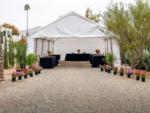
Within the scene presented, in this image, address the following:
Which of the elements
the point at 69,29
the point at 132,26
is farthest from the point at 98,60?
the point at 132,26

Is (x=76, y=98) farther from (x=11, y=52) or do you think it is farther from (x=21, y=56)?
(x=11, y=52)

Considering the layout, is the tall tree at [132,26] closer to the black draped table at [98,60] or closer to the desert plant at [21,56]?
the black draped table at [98,60]

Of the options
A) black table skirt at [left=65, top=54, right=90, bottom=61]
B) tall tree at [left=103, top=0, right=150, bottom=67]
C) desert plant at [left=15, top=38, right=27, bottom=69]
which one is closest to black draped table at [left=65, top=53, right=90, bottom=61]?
black table skirt at [left=65, top=54, right=90, bottom=61]

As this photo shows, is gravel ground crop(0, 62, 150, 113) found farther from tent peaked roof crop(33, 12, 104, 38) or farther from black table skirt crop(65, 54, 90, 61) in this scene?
black table skirt crop(65, 54, 90, 61)

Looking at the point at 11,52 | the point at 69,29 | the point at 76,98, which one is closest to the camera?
the point at 76,98

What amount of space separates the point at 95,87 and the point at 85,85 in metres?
0.67

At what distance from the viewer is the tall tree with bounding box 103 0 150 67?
17969 mm

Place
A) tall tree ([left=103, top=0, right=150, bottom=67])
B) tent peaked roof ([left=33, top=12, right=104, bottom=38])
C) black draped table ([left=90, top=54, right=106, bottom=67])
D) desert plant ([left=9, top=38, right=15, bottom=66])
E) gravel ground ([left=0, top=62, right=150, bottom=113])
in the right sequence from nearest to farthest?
gravel ground ([left=0, top=62, right=150, bottom=113]) < tall tree ([left=103, top=0, right=150, bottom=67]) < tent peaked roof ([left=33, top=12, right=104, bottom=38]) < black draped table ([left=90, top=54, right=106, bottom=67]) < desert plant ([left=9, top=38, right=15, bottom=66])

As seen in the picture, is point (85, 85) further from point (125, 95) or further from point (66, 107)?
point (66, 107)

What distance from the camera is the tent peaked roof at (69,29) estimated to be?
2169 centimetres

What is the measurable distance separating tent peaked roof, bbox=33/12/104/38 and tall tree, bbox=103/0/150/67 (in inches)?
80.4

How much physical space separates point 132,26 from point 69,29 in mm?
4480

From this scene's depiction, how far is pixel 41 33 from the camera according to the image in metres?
21.8

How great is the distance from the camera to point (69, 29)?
21.9 m
